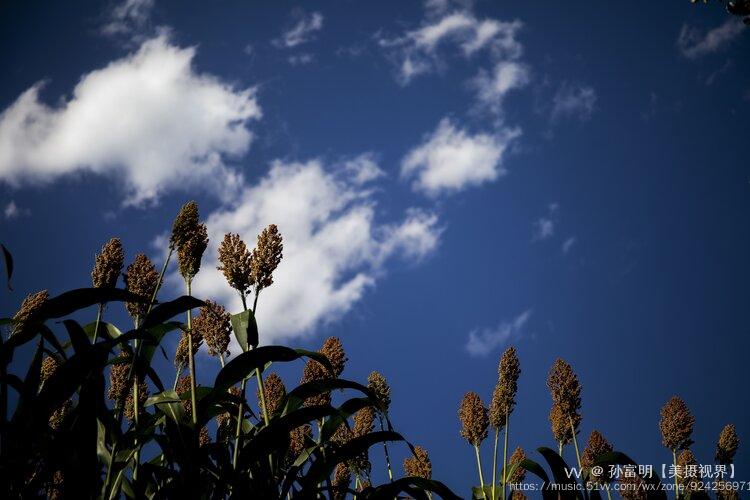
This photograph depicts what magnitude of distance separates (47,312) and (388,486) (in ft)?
6.01

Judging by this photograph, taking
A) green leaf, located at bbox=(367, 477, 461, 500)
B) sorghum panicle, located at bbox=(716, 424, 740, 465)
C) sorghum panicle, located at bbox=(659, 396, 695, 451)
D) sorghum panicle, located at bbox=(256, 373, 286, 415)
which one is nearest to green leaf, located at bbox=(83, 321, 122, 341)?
green leaf, located at bbox=(367, 477, 461, 500)

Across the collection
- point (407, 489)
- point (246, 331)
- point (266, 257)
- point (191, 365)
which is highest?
point (266, 257)

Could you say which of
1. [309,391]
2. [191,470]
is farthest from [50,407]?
[309,391]

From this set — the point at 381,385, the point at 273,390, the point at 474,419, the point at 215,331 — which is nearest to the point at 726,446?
the point at 474,419

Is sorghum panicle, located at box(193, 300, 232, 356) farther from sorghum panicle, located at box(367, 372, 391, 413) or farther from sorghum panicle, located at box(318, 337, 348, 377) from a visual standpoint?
sorghum panicle, located at box(367, 372, 391, 413)

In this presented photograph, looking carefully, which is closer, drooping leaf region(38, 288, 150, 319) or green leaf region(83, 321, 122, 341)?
drooping leaf region(38, 288, 150, 319)

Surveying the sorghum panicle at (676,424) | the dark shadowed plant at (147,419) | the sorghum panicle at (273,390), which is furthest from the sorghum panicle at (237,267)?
the sorghum panicle at (676,424)

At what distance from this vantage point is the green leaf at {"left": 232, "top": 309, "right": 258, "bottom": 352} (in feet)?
10.6

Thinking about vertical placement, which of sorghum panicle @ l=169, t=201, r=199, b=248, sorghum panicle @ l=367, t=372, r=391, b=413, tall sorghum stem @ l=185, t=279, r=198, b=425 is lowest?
tall sorghum stem @ l=185, t=279, r=198, b=425

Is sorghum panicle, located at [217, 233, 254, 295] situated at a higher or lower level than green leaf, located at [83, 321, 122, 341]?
higher

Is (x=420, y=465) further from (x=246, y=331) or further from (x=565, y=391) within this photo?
(x=246, y=331)

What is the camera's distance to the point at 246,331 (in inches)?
127

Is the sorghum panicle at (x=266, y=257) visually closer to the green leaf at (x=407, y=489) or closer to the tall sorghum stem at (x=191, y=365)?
the tall sorghum stem at (x=191, y=365)

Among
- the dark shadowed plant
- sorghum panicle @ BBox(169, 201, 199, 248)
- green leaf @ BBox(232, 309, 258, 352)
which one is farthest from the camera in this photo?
sorghum panicle @ BBox(169, 201, 199, 248)
